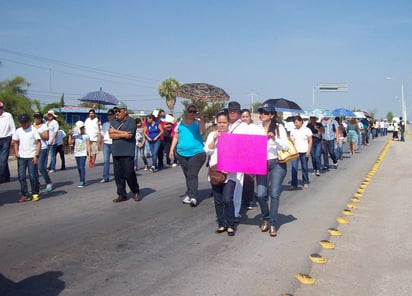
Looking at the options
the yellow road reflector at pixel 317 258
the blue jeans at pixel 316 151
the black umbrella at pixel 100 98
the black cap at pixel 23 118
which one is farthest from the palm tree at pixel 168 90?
the yellow road reflector at pixel 317 258

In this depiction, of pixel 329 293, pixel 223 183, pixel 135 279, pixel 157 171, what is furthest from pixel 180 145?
pixel 157 171

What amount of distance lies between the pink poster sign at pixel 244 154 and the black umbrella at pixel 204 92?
5.55 metres

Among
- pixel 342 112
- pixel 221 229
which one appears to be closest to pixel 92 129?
pixel 221 229

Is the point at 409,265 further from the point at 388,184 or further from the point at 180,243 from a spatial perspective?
the point at 388,184

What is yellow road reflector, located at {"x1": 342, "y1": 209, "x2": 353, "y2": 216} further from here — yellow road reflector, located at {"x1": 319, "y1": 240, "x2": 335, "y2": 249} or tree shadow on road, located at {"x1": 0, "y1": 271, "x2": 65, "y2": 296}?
tree shadow on road, located at {"x1": 0, "y1": 271, "x2": 65, "y2": 296}

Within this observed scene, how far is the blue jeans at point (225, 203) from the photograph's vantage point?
595 cm

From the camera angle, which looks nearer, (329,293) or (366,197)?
(329,293)

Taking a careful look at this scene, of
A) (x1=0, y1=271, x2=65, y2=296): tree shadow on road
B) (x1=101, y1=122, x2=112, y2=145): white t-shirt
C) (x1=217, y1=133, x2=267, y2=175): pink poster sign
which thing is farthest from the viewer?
(x1=101, y1=122, x2=112, y2=145): white t-shirt

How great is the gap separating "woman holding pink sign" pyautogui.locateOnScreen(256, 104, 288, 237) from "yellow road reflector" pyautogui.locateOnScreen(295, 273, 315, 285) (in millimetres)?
1491

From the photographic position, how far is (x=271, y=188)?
19.9 ft

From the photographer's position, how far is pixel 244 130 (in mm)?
5969

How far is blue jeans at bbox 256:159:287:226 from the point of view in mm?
5953

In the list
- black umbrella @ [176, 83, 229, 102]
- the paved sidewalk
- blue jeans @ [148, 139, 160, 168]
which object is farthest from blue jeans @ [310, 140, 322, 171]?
blue jeans @ [148, 139, 160, 168]

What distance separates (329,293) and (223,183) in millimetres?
2318
